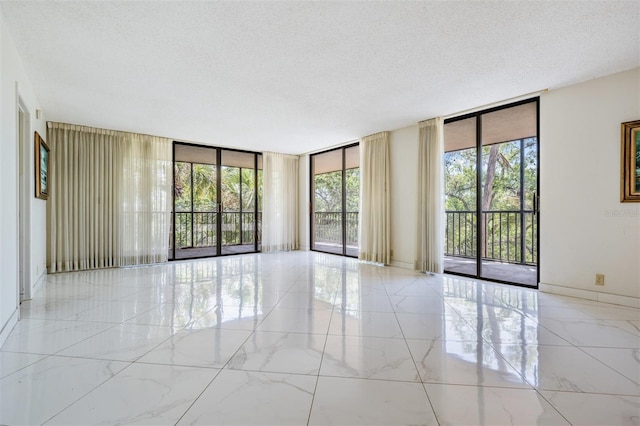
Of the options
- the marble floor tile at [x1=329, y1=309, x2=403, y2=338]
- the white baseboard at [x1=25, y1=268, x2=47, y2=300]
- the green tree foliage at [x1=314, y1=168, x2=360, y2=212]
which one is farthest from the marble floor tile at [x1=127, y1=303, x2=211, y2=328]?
the green tree foliage at [x1=314, y1=168, x2=360, y2=212]

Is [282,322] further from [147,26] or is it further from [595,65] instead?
[595,65]

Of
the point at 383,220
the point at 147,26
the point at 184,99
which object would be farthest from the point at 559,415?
the point at 184,99

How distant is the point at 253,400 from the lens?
147 centimetres

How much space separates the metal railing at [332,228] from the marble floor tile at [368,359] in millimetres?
4987

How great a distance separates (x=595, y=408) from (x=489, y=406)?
0.50 meters

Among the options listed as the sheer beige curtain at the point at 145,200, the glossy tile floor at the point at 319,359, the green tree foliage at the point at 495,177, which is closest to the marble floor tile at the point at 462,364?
the glossy tile floor at the point at 319,359

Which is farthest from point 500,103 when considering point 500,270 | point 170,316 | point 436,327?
point 170,316

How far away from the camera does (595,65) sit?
2.83 meters

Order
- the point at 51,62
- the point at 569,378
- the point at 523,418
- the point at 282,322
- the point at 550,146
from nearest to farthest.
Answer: the point at 523,418 → the point at 569,378 → the point at 282,322 → the point at 51,62 → the point at 550,146

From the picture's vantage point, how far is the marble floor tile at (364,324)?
230cm

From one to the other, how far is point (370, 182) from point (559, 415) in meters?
4.36

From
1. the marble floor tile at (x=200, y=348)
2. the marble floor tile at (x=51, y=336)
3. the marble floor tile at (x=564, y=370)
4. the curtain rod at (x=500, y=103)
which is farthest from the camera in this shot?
the curtain rod at (x=500, y=103)

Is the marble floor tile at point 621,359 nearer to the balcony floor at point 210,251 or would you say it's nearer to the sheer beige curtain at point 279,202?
the sheer beige curtain at point 279,202

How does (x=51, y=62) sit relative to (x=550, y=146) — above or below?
above
